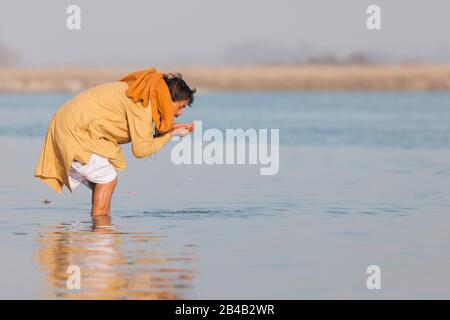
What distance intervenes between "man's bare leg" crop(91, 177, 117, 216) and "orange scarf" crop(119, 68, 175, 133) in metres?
0.78

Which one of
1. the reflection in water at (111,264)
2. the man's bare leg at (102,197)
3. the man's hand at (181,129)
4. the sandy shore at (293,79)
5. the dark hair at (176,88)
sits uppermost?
the sandy shore at (293,79)

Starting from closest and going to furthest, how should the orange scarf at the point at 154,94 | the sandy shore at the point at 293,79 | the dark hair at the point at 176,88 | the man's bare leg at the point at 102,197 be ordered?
the orange scarf at the point at 154,94 → the dark hair at the point at 176,88 → the man's bare leg at the point at 102,197 → the sandy shore at the point at 293,79

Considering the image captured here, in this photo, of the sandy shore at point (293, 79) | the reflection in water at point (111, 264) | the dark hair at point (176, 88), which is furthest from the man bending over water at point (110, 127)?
the sandy shore at point (293, 79)

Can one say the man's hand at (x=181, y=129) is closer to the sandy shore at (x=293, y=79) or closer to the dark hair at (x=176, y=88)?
the dark hair at (x=176, y=88)

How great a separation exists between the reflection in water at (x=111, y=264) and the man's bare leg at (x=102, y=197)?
7.7 inches

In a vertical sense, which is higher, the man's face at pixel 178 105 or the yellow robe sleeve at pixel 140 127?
the man's face at pixel 178 105

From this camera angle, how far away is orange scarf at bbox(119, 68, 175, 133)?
11.3 meters

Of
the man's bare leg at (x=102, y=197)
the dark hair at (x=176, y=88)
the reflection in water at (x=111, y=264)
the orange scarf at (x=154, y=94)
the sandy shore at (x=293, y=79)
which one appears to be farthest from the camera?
the sandy shore at (x=293, y=79)

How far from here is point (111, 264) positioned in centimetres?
972

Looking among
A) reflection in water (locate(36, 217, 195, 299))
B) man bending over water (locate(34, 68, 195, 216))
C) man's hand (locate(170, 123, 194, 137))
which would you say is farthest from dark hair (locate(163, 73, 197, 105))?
reflection in water (locate(36, 217, 195, 299))

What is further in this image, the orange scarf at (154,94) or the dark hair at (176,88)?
the dark hair at (176,88)

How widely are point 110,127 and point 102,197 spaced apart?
732mm

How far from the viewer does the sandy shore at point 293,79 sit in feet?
213

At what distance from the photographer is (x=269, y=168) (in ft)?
60.8
